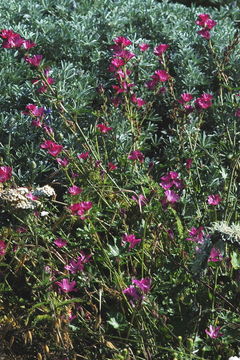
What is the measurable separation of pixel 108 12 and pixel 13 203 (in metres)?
2.13

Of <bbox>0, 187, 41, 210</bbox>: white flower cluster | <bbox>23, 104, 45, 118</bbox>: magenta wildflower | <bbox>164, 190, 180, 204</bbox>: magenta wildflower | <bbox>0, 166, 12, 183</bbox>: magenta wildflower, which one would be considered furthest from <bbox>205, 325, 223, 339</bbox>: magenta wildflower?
<bbox>23, 104, 45, 118</bbox>: magenta wildflower

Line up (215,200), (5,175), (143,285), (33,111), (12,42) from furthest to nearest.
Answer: (33,111) < (12,42) < (215,200) < (5,175) < (143,285)

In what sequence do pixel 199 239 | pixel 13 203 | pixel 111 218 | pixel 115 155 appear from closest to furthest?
pixel 13 203 → pixel 199 239 → pixel 111 218 → pixel 115 155

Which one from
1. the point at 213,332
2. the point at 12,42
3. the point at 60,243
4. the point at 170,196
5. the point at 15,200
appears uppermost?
the point at 12,42

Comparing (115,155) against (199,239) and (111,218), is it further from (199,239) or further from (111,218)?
(199,239)

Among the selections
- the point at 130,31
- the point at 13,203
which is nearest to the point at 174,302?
the point at 13,203

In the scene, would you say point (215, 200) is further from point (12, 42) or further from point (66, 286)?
point (12, 42)

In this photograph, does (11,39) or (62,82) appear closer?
(11,39)

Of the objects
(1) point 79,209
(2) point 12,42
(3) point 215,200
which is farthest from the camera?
(2) point 12,42

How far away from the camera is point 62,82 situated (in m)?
3.62

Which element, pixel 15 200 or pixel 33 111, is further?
pixel 33 111

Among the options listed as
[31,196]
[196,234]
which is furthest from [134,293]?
[31,196]

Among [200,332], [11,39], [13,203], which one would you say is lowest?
[200,332]

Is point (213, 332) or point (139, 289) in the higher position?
point (139, 289)
